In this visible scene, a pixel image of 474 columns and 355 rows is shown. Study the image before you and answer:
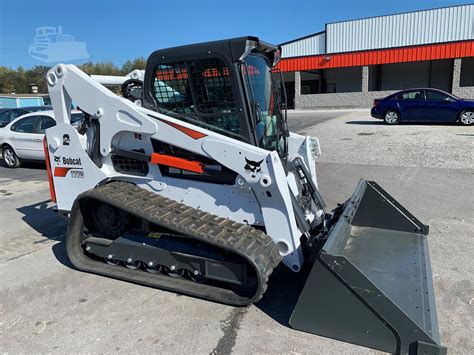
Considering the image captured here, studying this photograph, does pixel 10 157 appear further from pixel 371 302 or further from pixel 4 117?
pixel 371 302

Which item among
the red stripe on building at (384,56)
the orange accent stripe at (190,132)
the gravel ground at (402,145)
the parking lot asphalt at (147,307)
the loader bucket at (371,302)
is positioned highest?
the red stripe on building at (384,56)

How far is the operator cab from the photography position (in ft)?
11.5

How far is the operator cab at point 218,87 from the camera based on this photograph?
3.50m

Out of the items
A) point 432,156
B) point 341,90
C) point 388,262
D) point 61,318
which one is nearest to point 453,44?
point 341,90

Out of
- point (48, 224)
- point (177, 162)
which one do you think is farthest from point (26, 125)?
point (177, 162)

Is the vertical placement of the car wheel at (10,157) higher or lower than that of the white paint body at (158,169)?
lower

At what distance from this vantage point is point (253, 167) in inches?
130

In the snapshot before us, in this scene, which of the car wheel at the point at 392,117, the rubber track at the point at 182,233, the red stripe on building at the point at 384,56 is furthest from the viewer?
the red stripe on building at the point at 384,56

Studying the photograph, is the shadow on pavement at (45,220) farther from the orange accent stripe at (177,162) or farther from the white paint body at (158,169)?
the orange accent stripe at (177,162)

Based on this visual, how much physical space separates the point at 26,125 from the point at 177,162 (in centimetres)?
804

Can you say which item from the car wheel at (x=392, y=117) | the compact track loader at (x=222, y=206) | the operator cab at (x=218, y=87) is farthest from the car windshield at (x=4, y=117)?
the car wheel at (x=392, y=117)

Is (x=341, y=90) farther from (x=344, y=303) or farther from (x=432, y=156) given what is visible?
(x=344, y=303)

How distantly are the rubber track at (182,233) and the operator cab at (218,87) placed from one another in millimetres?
818

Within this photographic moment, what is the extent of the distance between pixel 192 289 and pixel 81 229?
1.49 metres
